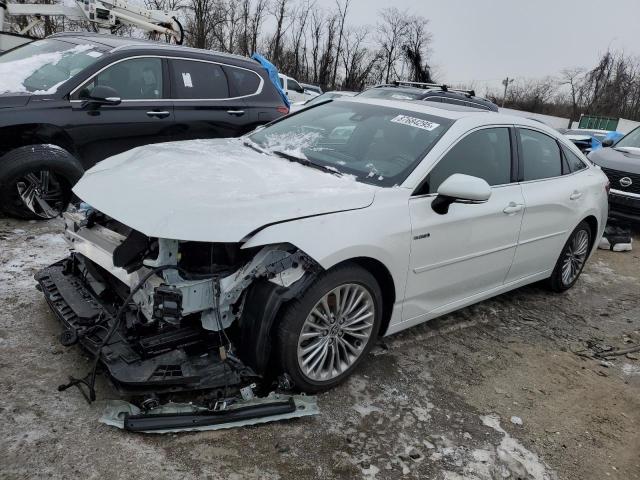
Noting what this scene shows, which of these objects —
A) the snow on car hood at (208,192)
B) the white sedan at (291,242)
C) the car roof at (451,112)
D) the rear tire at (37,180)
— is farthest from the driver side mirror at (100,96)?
the car roof at (451,112)

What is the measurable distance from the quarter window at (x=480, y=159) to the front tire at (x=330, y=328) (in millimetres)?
870

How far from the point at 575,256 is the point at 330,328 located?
3.40 metres

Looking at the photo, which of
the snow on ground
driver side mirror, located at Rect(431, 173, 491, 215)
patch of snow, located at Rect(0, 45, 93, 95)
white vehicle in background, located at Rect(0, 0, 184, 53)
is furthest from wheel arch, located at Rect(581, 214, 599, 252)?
white vehicle in background, located at Rect(0, 0, 184, 53)

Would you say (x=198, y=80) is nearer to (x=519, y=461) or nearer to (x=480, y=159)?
(x=480, y=159)

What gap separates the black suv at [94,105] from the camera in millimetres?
4879

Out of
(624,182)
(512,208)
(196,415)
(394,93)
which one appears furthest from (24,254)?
(624,182)

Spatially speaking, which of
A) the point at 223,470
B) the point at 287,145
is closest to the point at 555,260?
the point at 287,145

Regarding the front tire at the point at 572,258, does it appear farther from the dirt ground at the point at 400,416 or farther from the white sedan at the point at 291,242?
the white sedan at the point at 291,242

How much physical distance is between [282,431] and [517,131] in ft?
9.77

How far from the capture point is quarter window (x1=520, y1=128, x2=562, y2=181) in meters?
4.28

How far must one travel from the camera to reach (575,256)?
5.30 meters

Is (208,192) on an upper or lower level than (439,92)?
lower

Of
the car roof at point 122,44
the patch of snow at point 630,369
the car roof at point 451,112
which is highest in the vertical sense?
the car roof at point 122,44

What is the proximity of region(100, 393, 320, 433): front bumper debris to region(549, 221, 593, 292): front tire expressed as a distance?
331 centimetres
